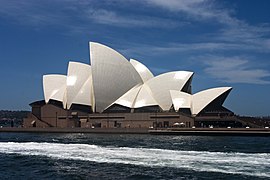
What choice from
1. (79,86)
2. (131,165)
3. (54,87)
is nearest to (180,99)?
(79,86)

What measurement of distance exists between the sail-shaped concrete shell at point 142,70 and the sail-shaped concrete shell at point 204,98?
11.6 metres

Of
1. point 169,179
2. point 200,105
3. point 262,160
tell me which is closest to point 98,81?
point 200,105

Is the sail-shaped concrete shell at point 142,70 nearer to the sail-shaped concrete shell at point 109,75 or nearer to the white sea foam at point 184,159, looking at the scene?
the sail-shaped concrete shell at point 109,75

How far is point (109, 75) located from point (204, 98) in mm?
17030

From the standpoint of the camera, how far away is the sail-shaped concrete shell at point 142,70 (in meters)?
78.5

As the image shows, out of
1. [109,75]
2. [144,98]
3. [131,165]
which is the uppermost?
[109,75]

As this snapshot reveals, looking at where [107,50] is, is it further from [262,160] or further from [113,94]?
[262,160]

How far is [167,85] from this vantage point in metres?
73.6

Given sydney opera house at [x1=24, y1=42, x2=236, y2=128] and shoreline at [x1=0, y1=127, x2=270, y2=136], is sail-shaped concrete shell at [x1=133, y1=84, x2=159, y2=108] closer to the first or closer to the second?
sydney opera house at [x1=24, y1=42, x2=236, y2=128]

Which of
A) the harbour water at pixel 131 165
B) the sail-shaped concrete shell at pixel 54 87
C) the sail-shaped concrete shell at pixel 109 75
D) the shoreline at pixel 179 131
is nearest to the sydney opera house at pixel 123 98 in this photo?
the sail-shaped concrete shell at pixel 109 75

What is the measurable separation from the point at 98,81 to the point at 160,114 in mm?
12367

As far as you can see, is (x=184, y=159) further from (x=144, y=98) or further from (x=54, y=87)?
(x=54, y=87)

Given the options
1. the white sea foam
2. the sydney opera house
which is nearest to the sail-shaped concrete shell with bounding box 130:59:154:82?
the sydney opera house

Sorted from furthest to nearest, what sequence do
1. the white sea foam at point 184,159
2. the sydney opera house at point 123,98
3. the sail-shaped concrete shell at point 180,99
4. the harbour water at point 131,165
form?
the sail-shaped concrete shell at point 180,99 < the sydney opera house at point 123,98 < the white sea foam at point 184,159 < the harbour water at point 131,165
